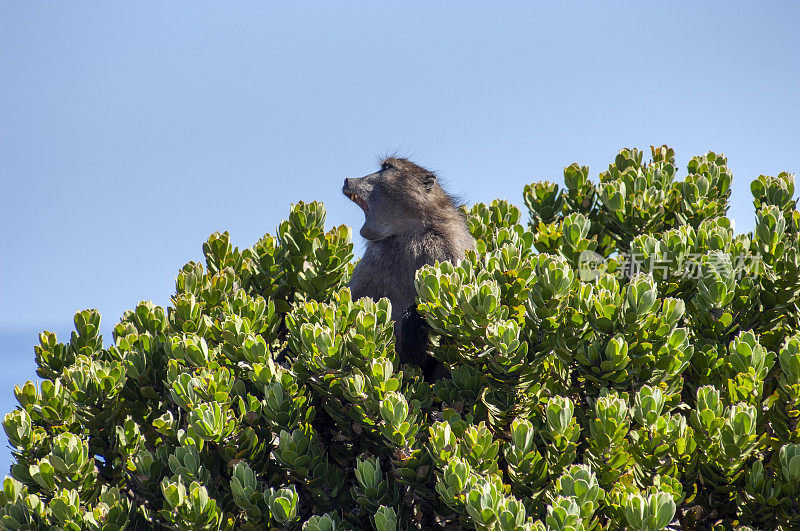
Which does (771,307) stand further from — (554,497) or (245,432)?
(245,432)

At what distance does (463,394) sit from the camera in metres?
6.15

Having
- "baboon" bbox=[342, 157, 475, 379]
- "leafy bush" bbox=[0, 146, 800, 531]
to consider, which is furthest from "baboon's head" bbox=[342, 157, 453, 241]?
"leafy bush" bbox=[0, 146, 800, 531]

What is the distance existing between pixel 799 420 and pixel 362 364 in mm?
3355

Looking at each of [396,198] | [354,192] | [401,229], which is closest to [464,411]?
[401,229]

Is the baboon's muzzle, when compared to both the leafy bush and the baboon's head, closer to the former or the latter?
the baboon's head

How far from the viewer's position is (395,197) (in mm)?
9336

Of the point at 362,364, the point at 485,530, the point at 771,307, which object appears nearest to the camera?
the point at 485,530

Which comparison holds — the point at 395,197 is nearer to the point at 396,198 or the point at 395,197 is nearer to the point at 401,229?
the point at 396,198

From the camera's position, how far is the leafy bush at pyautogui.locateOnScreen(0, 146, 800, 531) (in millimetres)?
5363

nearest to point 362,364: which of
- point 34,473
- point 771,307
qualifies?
point 34,473

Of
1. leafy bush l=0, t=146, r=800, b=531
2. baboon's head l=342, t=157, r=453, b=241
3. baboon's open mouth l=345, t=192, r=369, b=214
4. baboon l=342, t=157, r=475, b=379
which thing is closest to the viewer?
leafy bush l=0, t=146, r=800, b=531

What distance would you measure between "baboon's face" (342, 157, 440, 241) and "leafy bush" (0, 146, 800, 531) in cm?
205

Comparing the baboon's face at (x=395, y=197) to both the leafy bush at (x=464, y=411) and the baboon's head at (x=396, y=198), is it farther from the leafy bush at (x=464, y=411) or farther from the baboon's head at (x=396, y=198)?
the leafy bush at (x=464, y=411)

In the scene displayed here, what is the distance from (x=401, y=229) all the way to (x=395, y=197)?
0.47 metres
